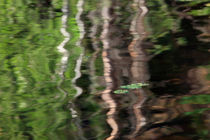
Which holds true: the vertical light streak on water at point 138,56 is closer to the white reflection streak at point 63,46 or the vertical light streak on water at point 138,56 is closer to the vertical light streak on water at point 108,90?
the vertical light streak on water at point 108,90

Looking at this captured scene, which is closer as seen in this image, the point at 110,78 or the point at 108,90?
the point at 108,90

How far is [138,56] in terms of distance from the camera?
432 cm

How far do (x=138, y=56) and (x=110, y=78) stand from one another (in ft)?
2.38

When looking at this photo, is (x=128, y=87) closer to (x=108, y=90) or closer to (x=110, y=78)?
(x=108, y=90)

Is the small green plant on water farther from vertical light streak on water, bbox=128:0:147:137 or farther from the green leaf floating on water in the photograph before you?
vertical light streak on water, bbox=128:0:147:137

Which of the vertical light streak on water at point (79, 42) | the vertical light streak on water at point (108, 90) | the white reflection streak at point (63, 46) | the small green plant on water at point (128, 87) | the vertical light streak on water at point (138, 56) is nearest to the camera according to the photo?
the vertical light streak on water at point (108, 90)

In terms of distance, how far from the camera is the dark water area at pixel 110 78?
8.57 ft

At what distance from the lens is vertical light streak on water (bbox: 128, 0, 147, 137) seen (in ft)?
8.86

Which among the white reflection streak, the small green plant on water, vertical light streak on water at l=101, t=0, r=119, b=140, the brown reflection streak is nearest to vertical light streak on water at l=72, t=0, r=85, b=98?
the white reflection streak

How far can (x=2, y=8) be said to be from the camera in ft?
36.0

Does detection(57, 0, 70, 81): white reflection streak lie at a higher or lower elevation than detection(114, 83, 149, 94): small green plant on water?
higher

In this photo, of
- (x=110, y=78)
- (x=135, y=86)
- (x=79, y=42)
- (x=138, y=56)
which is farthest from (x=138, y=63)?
(x=79, y=42)

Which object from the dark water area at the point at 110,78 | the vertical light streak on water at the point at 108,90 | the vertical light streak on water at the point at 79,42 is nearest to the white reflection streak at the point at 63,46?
the dark water area at the point at 110,78

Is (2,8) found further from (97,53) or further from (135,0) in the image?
(97,53)
